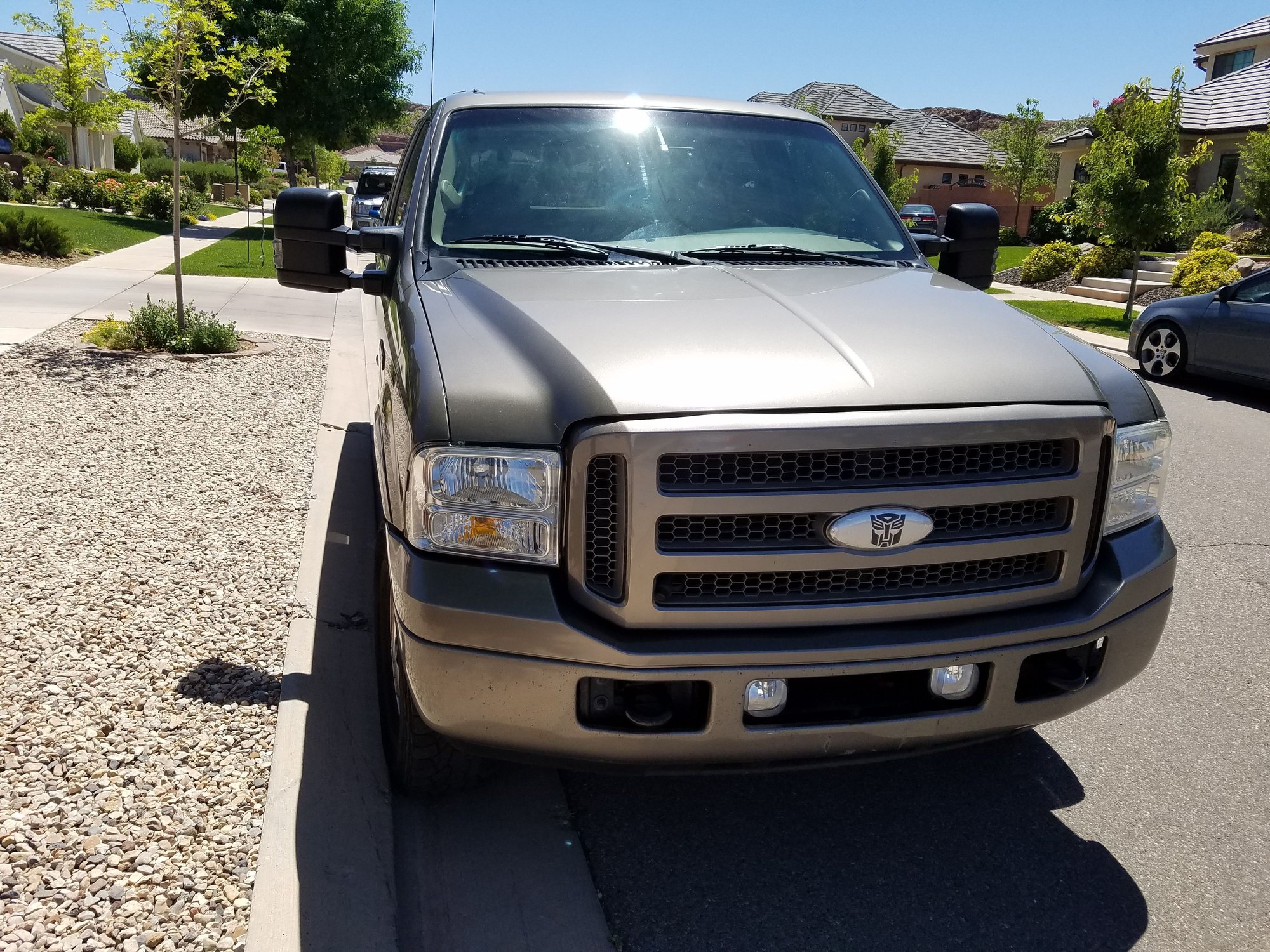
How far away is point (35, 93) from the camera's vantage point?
52.9 m

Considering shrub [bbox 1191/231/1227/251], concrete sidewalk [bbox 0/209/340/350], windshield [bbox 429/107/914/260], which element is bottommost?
concrete sidewalk [bbox 0/209/340/350]

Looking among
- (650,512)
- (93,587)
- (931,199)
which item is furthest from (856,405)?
(931,199)

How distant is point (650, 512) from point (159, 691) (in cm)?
212

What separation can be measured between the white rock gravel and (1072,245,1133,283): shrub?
19924mm

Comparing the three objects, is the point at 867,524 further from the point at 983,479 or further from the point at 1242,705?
the point at 1242,705

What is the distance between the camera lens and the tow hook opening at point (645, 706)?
2.37m

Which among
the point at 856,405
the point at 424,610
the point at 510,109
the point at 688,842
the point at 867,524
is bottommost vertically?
the point at 688,842

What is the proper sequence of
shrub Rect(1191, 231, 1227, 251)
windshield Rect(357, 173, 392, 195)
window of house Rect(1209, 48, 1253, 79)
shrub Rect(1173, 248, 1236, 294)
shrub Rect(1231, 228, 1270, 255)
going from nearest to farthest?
shrub Rect(1173, 248, 1236, 294) → shrub Rect(1191, 231, 1227, 251) → shrub Rect(1231, 228, 1270, 255) → windshield Rect(357, 173, 392, 195) → window of house Rect(1209, 48, 1253, 79)

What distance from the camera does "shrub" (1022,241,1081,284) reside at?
78.6 ft

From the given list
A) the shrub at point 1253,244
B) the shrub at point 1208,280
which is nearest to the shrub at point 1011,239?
the shrub at point 1253,244

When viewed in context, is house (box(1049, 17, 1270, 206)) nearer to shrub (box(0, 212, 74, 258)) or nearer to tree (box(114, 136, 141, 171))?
shrub (box(0, 212, 74, 258))

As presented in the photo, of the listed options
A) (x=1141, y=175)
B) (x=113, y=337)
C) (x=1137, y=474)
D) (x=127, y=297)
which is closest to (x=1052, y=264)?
(x=1141, y=175)

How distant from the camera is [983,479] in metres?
2.47

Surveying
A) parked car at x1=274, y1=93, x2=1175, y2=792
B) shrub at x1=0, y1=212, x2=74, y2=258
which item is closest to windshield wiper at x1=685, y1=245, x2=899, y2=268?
parked car at x1=274, y1=93, x2=1175, y2=792
